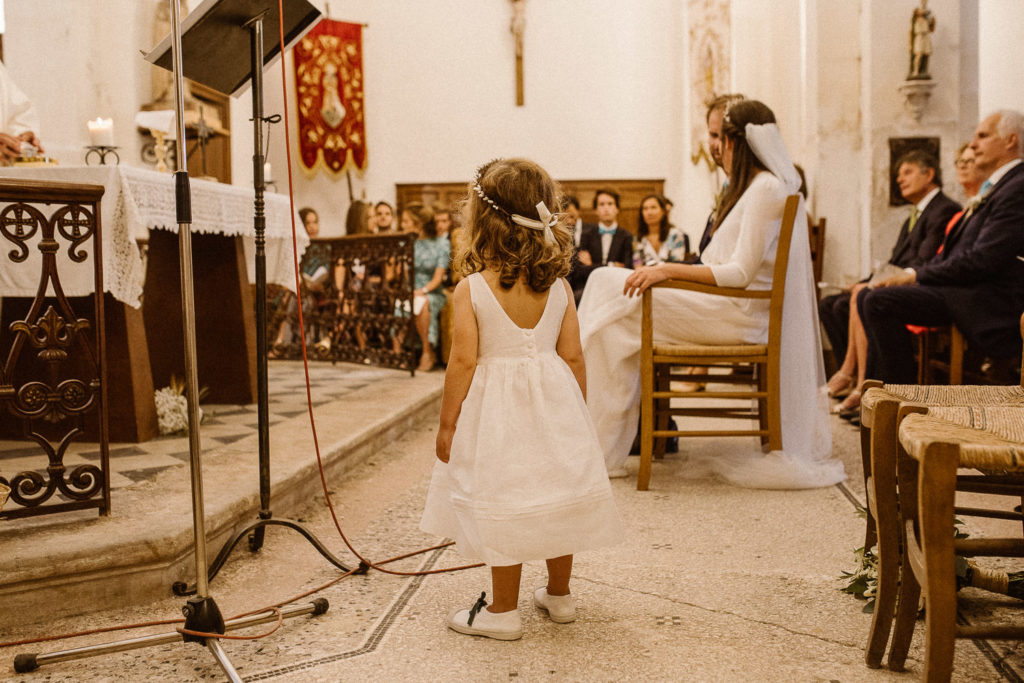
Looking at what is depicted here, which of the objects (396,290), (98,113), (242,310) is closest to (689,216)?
(396,290)

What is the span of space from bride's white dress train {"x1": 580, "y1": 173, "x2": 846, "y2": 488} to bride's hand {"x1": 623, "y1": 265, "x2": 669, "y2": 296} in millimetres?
134

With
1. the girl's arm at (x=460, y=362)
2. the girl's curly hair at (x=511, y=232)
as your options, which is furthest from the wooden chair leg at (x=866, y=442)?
the girl's arm at (x=460, y=362)

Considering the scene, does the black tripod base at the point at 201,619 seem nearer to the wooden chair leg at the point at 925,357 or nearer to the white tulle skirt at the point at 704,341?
the white tulle skirt at the point at 704,341

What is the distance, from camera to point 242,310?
14.6 ft

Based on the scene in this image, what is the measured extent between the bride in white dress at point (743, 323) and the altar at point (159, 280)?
1700 millimetres

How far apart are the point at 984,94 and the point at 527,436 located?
13.9 feet

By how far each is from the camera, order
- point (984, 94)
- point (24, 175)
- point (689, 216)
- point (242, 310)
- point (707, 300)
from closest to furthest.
→ point (24, 175) < point (707, 300) < point (242, 310) < point (984, 94) < point (689, 216)

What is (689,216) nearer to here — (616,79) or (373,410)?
(616,79)

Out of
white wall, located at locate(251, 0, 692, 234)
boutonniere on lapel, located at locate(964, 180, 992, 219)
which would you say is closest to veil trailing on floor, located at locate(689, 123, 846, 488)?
boutonniere on lapel, located at locate(964, 180, 992, 219)

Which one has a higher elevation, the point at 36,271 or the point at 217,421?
the point at 36,271

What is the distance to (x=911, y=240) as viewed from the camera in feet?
17.0

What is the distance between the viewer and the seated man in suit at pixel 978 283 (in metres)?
3.81

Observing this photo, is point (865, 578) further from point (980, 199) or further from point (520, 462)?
point (980, 199)

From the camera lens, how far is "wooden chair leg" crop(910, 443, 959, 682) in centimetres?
138
